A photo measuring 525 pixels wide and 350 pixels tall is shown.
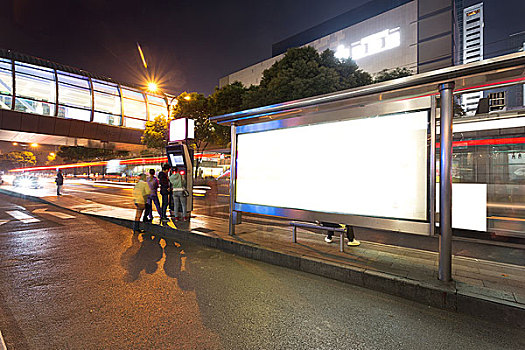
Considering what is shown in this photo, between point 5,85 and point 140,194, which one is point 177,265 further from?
point 5,85

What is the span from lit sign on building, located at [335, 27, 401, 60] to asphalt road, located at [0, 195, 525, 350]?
3860 centimetres

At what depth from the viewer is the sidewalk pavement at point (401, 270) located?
321cm

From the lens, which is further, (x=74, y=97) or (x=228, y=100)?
(x=74, y=97)

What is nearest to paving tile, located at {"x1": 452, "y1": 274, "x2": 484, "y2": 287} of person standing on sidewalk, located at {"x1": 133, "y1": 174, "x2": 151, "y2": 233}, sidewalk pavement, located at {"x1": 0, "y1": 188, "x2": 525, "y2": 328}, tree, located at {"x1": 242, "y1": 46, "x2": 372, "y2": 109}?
sidewalk pavement, located at {"x1": 0, "y1": 188, "x2": 525, "y2": 328}

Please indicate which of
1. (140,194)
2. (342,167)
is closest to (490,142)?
(342,167)

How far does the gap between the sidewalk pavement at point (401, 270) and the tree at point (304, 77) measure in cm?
1160

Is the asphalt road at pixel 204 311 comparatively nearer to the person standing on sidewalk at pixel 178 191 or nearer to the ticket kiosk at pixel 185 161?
Answer: the person standing on sidewalk at pixel 178 191

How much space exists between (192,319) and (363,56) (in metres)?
40.7

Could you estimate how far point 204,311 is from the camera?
3170 millimetres

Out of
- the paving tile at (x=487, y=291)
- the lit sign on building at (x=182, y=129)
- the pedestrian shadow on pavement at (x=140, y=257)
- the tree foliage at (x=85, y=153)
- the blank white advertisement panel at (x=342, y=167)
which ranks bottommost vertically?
the pedestrian shadow on pavement at (x=140, y=257)

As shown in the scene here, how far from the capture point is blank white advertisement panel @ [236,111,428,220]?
13.6 ft

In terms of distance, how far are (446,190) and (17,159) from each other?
4033 inches

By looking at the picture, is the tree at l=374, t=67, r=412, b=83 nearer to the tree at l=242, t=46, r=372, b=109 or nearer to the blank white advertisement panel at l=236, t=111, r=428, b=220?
the tree at l=242, t=46, r=372, b=109

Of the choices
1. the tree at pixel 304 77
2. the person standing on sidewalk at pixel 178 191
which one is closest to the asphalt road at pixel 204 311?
the person standing on sidewalk at pixel 178 191
